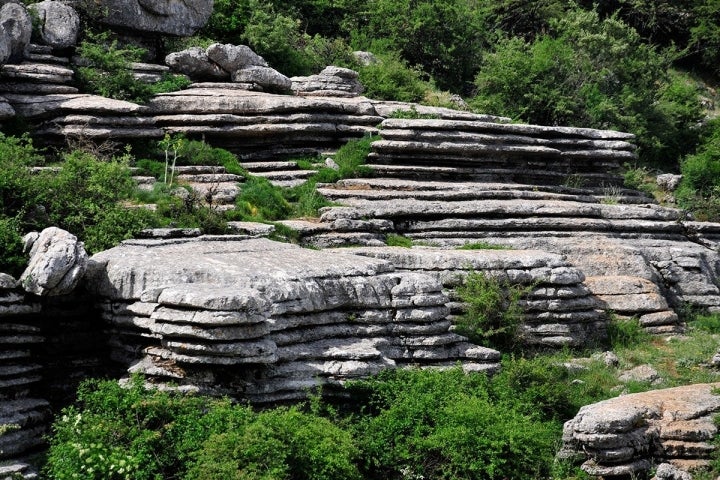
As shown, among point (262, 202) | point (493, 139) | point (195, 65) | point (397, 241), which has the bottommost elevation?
point (397, 241)

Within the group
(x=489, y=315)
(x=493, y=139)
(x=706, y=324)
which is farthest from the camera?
(x=493, y=139)

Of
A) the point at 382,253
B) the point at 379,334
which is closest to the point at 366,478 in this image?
the point at 379,334

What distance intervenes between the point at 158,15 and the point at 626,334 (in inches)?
555

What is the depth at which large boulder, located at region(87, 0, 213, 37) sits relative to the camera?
23.5 metres

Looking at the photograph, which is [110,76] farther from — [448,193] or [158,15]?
[448,193]

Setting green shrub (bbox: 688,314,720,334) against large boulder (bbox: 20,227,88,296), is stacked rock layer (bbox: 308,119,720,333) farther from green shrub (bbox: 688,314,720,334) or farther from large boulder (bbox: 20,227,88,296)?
large boulder (bbox: 20,227,88,296)

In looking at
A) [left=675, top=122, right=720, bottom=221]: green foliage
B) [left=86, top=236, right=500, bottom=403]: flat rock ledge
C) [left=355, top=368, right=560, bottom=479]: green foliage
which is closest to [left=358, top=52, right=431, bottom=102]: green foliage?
[left=675, top=122, right=720, bottom=221]: green foliage

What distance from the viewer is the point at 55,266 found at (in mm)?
11734

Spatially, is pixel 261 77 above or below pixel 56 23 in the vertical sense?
below

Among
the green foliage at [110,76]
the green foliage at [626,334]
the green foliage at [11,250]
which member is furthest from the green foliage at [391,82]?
the green foliage at [11,250]

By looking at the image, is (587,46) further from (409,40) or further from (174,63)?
(174,63)

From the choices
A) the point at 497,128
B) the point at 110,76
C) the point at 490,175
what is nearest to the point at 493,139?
the point at 497,128

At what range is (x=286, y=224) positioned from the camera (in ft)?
55.3

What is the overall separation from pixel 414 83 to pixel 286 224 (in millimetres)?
10751
